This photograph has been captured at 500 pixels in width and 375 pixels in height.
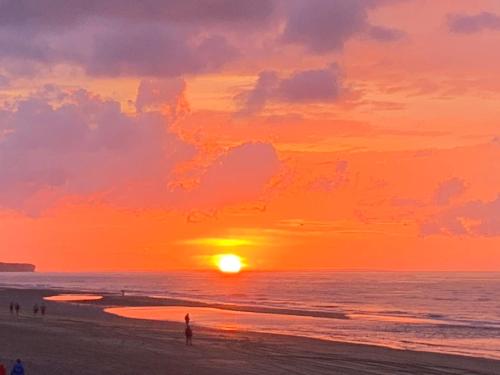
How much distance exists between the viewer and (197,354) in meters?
46.3

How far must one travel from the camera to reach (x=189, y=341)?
2044 inches

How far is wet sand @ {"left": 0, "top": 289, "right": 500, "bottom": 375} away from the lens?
39.6m

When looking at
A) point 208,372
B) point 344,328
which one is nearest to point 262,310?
point 344,328

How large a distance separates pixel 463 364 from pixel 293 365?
37.6ft

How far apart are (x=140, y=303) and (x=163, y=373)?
7807 centimetres

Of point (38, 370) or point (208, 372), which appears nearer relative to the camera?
point (38, 370)

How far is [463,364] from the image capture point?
46.9 metres

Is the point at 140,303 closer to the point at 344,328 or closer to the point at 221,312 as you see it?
the point at 221,312

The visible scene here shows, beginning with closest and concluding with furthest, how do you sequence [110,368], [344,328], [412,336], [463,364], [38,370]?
[38,370] → [110,368] → [463,364] → [412,336] → [344,328]

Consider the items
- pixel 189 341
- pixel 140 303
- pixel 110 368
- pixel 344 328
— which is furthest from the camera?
pixel 140 303

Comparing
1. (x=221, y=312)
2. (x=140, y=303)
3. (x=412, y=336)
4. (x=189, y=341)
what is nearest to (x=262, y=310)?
(x=221, y=312)

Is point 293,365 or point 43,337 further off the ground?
point 43,337

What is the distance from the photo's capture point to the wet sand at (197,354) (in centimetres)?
3962

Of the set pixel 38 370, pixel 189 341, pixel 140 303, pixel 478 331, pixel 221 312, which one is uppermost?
pixel 140 303
